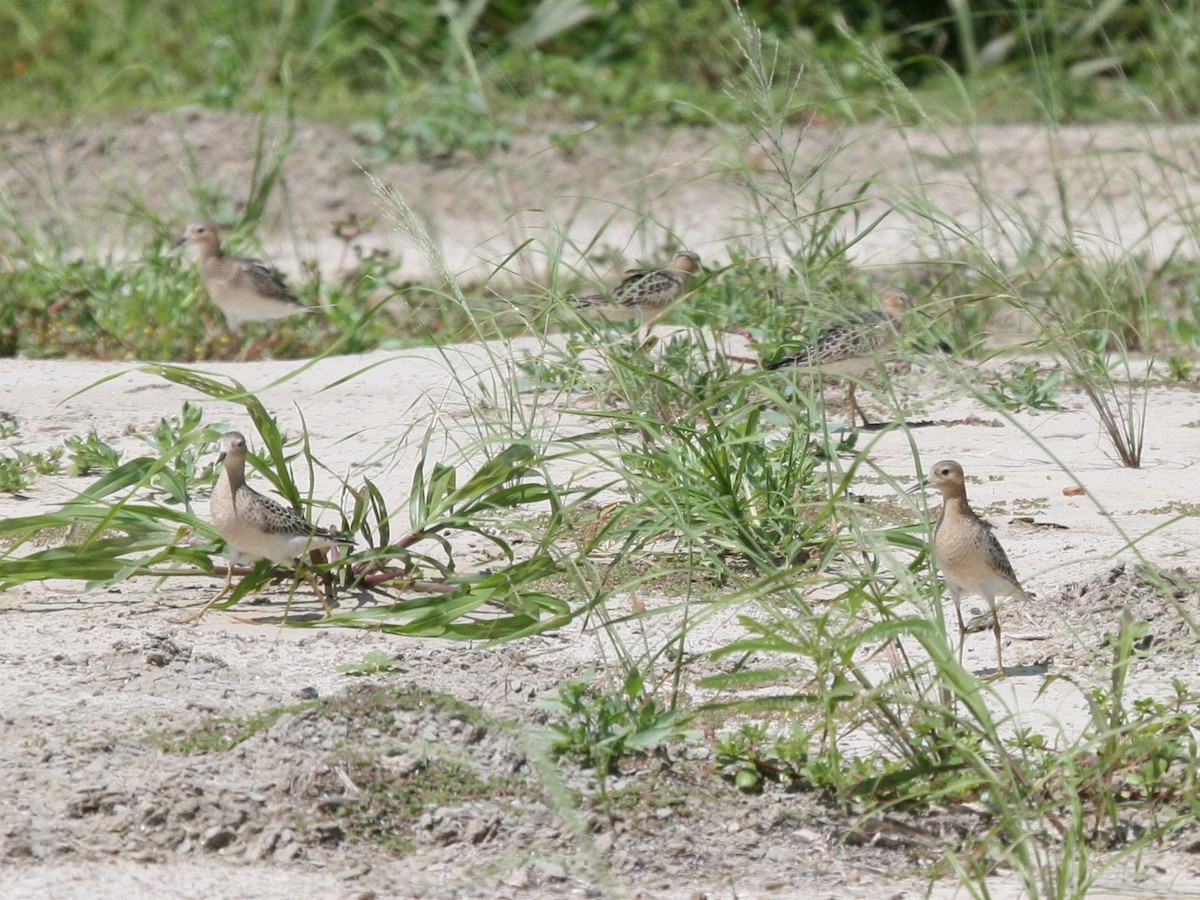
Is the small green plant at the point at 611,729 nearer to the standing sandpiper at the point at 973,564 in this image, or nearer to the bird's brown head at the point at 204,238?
the standing sandpiper at the point at 973,564

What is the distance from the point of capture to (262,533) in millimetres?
4945

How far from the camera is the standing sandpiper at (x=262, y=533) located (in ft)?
16.2

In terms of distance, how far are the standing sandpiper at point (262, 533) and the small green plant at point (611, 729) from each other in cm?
104

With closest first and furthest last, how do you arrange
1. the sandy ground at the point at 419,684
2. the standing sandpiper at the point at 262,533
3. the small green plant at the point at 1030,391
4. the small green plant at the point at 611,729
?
1. the sandy ground at the point at 419,684
2. the small green plant at the point at 611,729
3. the standing sandpiper at the point at 262,533
4. the small green plant at the point at 1030,391

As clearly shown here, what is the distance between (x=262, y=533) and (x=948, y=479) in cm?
185

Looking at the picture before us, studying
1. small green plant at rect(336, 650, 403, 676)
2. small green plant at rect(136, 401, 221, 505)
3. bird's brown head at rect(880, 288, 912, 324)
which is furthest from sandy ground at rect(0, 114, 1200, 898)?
bird's brown head at rect(880, 288, 912, 324)

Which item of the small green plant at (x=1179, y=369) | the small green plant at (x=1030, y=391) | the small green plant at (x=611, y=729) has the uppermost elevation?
the small green plant at (x=611, y=729)

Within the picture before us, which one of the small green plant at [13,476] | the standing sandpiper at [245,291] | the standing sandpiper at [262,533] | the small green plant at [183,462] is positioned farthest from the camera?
the standing sandpiper at [245,291]

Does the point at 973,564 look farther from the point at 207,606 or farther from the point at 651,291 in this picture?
the point at 651,291

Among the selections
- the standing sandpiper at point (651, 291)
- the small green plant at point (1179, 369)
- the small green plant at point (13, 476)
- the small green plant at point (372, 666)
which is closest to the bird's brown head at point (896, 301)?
the standing sandpiper at point (651, 291)

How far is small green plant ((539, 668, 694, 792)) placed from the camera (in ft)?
13.1

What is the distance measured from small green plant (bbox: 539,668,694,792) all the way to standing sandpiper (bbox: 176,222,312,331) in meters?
4.57

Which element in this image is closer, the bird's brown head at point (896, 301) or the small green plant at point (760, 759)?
the small green plant at point (760, 759)

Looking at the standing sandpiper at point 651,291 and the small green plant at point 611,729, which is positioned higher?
the small green plant at point 611,729
